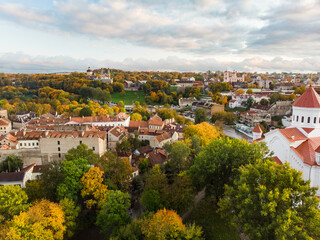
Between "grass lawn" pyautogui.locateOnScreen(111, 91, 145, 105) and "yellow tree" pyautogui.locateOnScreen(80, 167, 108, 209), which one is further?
"grass lawn" pyautogui.locateOnScreen(111, 91, 145, 105)

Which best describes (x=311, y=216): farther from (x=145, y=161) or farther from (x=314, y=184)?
(x=145, y=161)

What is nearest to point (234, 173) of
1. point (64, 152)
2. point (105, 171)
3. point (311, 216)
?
point (311, 216)

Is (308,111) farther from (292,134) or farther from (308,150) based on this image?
(308,150)

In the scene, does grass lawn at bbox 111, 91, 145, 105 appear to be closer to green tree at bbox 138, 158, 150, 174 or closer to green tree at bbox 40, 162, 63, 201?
green tree at bbox 138, 158, 150, 174

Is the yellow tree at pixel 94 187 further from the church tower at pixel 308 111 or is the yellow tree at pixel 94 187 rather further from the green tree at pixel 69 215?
the church tower at pixel 308 111

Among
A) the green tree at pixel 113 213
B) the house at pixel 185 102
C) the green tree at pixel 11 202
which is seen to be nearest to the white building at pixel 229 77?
the house at pixel 185 102

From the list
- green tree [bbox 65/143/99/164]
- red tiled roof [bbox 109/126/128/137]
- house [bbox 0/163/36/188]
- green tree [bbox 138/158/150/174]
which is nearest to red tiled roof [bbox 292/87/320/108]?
green tree [bbox 138/158/150/174]
